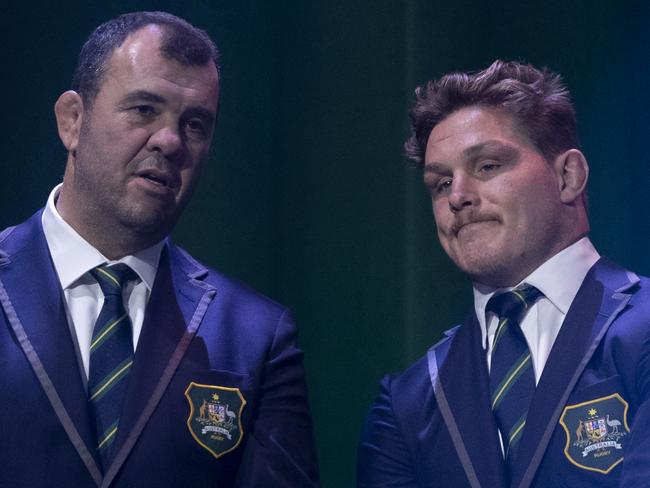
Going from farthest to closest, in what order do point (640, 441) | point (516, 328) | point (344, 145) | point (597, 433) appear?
1. point (344, 145)
2. point (516, 328)
3. point (597, 433)
4. point (640, 441)

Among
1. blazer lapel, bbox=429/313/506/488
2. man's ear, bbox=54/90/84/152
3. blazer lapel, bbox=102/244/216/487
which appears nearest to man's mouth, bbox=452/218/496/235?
blazer lapel, bbox=429/313/506/488

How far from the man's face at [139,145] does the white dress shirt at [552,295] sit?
0.74 m

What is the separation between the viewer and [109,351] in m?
1.93

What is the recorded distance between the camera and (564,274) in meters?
2.10

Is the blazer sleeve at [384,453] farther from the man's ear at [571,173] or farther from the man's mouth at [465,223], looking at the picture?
the man's ear at [571,173]

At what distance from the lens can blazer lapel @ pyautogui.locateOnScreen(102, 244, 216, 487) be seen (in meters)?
1.87

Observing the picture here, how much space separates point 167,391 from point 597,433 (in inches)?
31.3

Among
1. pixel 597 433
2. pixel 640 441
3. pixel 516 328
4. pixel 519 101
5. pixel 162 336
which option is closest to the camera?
pixel 640 441

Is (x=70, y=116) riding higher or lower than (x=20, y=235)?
higher

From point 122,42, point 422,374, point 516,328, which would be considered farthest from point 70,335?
point 516,328

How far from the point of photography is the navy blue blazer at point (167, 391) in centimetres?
181

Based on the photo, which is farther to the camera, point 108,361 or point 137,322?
point 137,322

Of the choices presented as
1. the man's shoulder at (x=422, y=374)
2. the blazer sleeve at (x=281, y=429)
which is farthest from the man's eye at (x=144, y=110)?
the man's shoulder at (x=422, y=374)

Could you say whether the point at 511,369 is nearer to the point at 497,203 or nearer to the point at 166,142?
the point at 497,203
